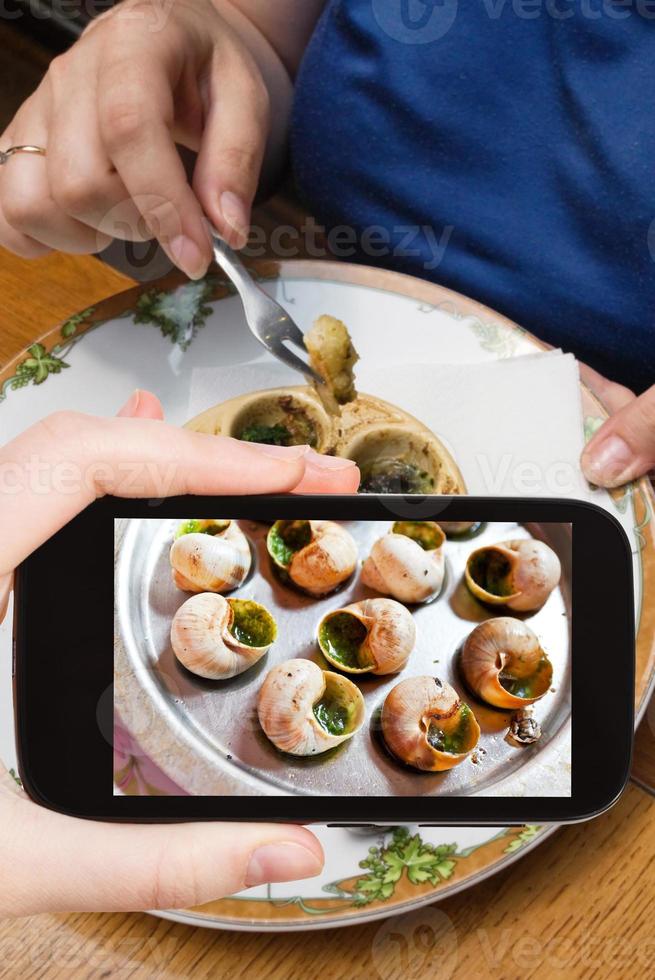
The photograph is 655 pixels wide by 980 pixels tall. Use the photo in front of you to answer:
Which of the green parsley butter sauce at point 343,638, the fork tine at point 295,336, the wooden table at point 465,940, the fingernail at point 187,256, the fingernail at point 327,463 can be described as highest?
the fingernail at point 187,256

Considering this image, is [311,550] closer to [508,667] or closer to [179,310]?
[508,667]

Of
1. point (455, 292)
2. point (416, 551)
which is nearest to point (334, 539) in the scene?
point (416, 551)

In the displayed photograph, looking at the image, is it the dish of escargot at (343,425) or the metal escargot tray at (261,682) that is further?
the dish of escargot at (343,425)

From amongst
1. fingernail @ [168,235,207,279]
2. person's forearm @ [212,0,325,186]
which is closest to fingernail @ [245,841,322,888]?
fingernail @ [168,235,207,279]

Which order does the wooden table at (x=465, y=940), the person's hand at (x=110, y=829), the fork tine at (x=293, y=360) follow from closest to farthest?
the person's hand at (x=110, y=829) < the wooden table at (x=465, y=940) < the fork tine at (x=293, y=360)

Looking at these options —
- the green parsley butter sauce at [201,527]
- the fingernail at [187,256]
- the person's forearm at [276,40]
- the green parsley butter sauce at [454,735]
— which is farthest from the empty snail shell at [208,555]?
the person's forearm at [276,40]

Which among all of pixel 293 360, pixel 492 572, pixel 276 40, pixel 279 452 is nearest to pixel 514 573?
pixel 492 572

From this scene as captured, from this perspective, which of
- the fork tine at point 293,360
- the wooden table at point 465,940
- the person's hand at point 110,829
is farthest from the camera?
the fork tine at point 293,360

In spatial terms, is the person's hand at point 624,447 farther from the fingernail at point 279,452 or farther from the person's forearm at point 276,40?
the person's forearm at point 276,40
